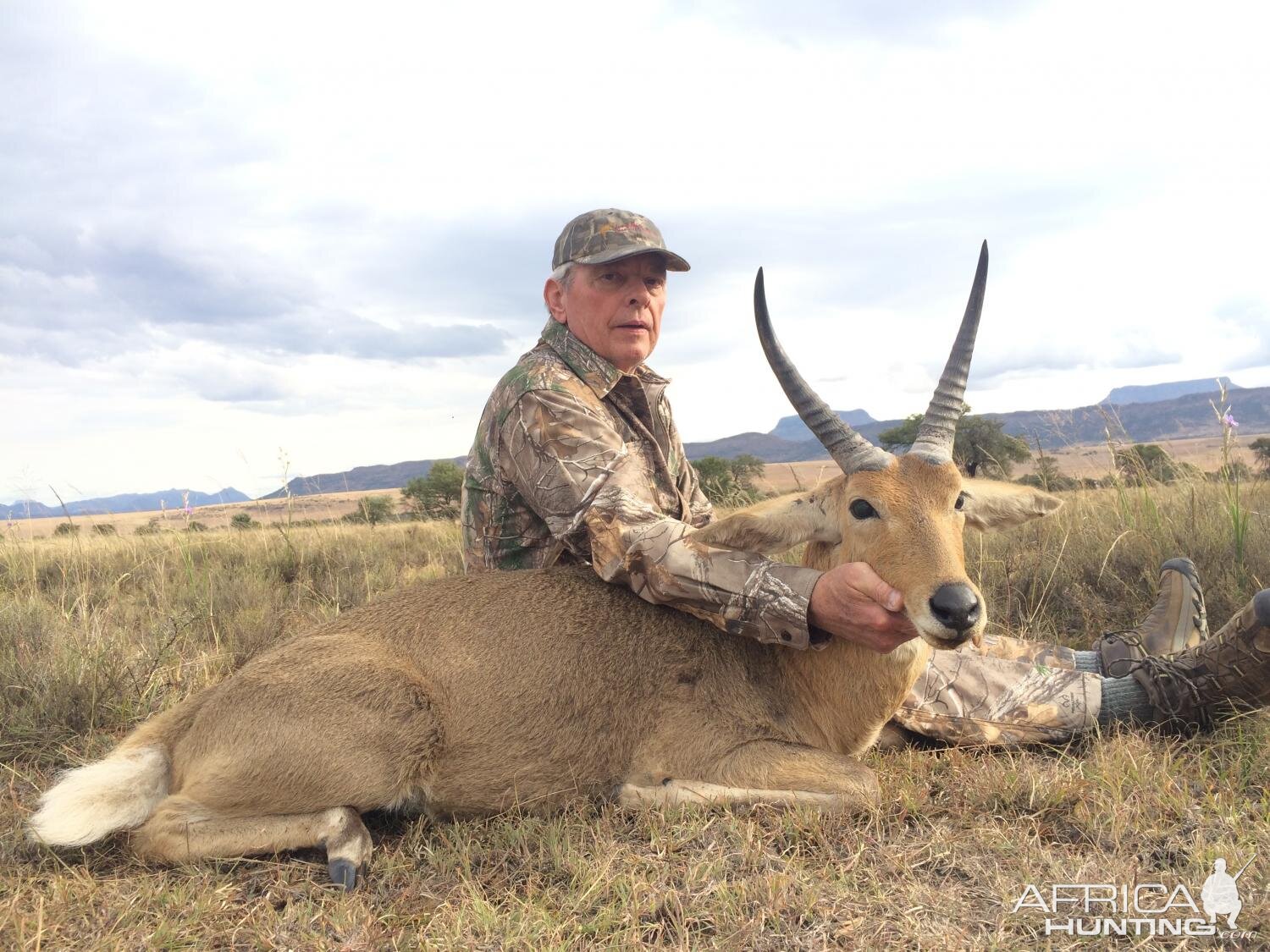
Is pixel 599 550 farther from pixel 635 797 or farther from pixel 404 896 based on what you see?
pixel 404 896

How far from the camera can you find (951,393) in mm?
4117

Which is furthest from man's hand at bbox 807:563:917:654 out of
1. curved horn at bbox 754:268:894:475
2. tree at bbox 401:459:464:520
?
tree at bbox 401:459:464:520

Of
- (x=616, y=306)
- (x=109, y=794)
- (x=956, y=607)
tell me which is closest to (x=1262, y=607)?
(x=956, y=607)

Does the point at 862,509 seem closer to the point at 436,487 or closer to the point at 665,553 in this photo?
the point at 665,553

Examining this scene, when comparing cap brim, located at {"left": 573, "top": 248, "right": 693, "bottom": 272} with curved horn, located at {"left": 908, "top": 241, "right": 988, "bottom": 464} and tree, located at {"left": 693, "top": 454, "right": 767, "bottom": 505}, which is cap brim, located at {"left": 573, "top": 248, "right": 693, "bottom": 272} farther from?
tree, located at {"left": 693, "top": 454, "right": 767, "bottom": 505}

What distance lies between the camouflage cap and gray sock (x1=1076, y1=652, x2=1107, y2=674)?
339 cm

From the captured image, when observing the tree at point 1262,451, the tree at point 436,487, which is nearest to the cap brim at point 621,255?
the tree at point 436,487

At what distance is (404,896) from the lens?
3445 mm

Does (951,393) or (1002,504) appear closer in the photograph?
(951,393)

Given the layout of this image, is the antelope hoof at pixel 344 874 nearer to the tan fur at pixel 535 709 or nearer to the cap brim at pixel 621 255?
the tan fur at pixel 535 709

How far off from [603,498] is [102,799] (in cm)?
253

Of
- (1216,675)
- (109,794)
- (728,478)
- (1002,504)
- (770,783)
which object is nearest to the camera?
(109,794)

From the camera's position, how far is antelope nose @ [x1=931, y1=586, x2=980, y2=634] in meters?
3.27

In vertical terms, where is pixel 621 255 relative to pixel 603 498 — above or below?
above
